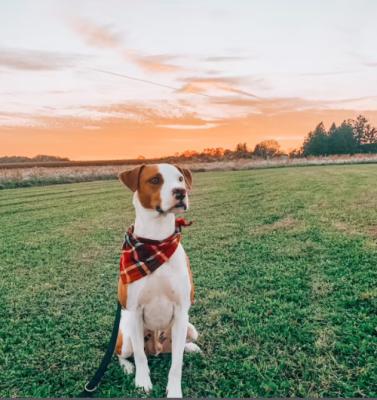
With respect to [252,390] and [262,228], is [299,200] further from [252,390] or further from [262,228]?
[252,390]

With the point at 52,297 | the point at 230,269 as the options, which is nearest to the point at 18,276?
the point at 52,297

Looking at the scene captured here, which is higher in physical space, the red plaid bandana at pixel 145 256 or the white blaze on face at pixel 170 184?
the white blaze on face at pixel 170 184

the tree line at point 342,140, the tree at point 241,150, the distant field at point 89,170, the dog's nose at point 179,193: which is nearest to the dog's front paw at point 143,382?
the dog's nose at point 179,193

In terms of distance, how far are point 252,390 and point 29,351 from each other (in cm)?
192

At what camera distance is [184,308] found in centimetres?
293

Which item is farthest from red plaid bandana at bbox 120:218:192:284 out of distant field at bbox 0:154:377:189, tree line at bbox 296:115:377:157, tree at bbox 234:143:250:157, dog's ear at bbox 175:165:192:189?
tree line at bbox 296:115:377:157

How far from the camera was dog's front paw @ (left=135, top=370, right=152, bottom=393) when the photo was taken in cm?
289

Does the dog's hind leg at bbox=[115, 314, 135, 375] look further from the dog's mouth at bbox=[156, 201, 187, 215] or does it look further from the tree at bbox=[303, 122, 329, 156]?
the tree at bbox=[303, 122, 329, 156]

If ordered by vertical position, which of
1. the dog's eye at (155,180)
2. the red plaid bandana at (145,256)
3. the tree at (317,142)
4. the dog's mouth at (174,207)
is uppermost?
the tree at (317,142)

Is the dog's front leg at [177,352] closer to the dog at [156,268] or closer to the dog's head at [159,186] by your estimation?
the dog at [156,268]

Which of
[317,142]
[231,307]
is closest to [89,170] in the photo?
[231,307]

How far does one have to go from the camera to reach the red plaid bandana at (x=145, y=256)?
2807mm

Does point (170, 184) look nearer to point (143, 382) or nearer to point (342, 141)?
point (143, 382)

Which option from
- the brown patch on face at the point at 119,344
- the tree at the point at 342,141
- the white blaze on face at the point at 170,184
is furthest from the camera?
the tree at the point at 342,141
